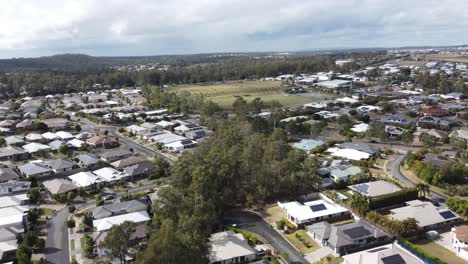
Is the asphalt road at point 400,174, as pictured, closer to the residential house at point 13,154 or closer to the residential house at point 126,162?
the residential house at point 126,162

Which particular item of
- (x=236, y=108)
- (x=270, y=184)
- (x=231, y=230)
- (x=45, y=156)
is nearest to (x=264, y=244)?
(x=231, y=230)

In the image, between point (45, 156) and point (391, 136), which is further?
point (391, 136)

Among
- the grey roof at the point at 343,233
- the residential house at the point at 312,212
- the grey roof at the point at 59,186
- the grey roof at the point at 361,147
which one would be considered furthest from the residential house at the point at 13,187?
the grey roof at the point at 361,147

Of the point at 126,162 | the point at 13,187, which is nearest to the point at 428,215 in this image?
the point at 126,162

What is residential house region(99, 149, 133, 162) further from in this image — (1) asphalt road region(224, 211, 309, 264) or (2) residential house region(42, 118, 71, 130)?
(2) residential house region(42, 118, 71, 130)

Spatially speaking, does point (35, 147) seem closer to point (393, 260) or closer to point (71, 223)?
point (71, 223)

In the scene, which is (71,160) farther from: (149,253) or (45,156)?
(149,253)

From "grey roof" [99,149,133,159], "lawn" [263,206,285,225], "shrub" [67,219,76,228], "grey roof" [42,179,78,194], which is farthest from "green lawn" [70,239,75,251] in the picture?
"grey roof" [99,149,133,159]
